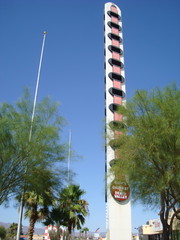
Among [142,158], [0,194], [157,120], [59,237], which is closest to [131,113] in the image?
[157,120]

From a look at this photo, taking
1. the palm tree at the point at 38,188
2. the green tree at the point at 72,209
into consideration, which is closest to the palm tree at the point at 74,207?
the green tree at the point at 72,209

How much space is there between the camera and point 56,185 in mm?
13258

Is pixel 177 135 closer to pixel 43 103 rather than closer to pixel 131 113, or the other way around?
pixel 131 113

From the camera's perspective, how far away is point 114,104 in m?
26.9

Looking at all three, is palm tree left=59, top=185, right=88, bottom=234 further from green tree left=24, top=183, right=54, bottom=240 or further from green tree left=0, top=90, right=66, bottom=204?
green tree left=0, top=90, right=66, bottom=204

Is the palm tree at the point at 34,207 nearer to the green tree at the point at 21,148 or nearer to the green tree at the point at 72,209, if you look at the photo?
the green tree at the point at 72,209

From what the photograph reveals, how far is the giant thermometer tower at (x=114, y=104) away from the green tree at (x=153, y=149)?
1222 mm

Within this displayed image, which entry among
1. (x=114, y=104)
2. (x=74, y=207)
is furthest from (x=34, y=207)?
(x=114, y=104)

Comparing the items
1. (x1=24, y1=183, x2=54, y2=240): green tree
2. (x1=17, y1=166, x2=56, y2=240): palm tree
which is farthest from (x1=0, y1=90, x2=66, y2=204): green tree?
(x1=24, y1=183, x2=54, y2=240): green tree

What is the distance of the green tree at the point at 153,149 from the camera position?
1112 centimetres

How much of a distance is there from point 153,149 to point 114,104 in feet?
51.3

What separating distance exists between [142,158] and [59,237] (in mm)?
9733

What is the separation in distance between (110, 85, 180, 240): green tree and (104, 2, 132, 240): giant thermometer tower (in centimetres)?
122

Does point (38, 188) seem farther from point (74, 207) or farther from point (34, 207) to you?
point (74, 207)
